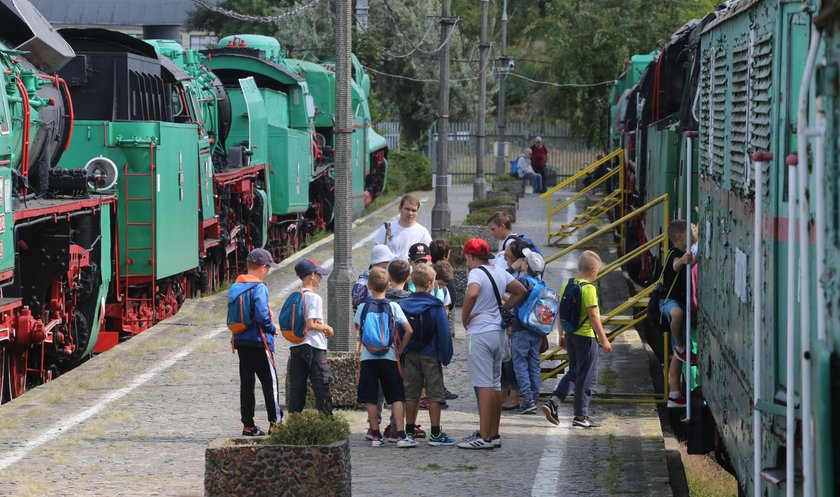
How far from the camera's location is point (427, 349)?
32.7ft

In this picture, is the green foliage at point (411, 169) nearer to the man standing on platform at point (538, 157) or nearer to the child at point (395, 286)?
the man standing on platform at point (538, 157)

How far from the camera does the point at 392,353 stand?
9.79 meters

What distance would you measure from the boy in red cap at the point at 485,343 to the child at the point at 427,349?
7.6 inches

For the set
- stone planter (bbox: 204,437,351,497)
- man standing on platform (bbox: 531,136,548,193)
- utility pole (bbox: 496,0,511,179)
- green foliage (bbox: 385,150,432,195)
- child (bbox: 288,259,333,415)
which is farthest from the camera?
man standing on platform (bbox: 531,136,548,193)

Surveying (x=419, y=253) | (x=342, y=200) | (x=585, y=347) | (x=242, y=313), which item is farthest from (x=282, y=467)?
(x=342, y=200)

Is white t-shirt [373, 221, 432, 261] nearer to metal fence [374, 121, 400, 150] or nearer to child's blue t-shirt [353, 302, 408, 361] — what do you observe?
child's blue t-shirt [353, 302, 408, 361]

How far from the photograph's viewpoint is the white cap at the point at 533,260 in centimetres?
1120

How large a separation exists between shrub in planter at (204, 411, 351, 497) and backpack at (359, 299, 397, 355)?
2.09 metres

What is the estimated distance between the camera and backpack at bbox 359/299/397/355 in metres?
9.64

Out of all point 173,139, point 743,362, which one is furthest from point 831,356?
point 173,139

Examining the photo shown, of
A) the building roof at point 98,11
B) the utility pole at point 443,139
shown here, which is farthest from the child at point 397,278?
the building roof at point 98,11

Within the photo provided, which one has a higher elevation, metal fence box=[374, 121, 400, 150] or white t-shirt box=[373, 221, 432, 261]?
metal fence box=[374, 121, 400, 150]

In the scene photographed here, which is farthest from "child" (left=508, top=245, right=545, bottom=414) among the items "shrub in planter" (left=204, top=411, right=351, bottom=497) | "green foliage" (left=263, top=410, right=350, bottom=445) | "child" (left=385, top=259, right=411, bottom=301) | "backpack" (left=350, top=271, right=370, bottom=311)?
"shrub in planter" (left=204, top=411, right=351, bottom=497)

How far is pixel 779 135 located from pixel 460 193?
42.0 m
